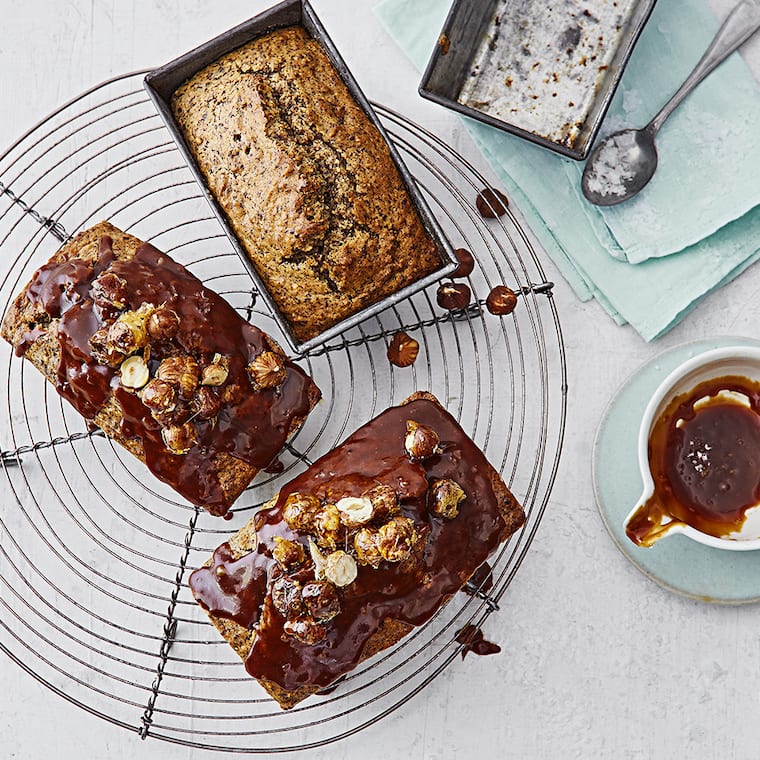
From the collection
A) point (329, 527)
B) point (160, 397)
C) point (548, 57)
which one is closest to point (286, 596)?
point (329, 527)

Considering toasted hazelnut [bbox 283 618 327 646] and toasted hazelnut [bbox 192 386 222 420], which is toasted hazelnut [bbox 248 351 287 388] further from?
toasted hazelnut [bbox 283 618 327 646]

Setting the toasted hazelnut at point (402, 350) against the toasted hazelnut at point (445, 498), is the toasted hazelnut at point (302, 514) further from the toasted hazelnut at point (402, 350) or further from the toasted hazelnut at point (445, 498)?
the toasted hazelnut at point (402, 350)

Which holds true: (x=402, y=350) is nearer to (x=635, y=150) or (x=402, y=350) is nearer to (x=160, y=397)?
(x=160, y=397)

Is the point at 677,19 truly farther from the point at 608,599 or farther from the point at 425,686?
the point at 425,686

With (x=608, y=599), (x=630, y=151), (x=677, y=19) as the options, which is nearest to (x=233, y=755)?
(x=608, y=599)

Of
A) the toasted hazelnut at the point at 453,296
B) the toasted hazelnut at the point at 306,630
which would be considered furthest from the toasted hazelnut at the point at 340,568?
the toasted hazelnut at the point at 453,296

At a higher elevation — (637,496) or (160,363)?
(160,363)
